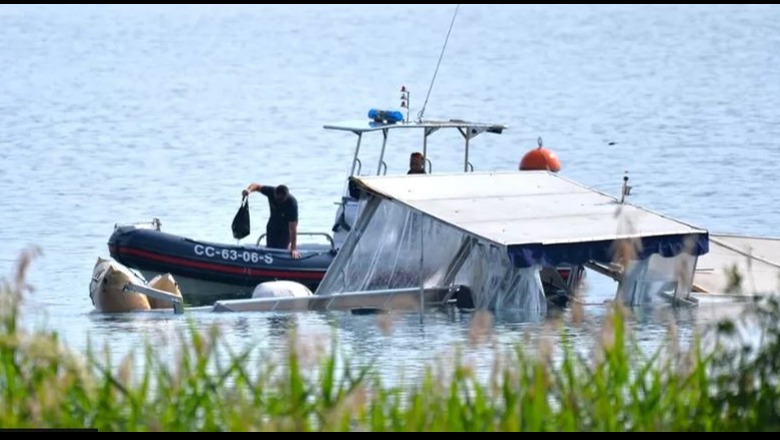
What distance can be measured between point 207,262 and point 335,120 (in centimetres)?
3442

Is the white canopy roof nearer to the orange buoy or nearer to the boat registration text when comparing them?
the boat registration text

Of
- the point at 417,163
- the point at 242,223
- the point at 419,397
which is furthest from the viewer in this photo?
the point at 242,223

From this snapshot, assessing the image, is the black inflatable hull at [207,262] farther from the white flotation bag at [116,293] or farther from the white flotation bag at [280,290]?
the white flotation bag at [116,293]

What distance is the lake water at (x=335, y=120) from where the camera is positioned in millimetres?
22734

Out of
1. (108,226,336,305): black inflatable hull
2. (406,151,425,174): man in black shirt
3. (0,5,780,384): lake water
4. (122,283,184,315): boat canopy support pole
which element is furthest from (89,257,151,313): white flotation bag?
(406,151,425,174): man in black shirt

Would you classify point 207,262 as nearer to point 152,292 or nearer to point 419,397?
point 152,292

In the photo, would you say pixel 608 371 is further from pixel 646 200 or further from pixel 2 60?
pixel 2 60

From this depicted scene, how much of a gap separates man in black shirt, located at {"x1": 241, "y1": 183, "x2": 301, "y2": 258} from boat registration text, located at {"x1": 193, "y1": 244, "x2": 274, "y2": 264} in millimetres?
362

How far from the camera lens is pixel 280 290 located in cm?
2259

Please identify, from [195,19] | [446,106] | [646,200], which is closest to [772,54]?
[446,106]

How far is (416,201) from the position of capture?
2173 cm

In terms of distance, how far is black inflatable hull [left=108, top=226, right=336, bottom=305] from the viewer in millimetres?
24172

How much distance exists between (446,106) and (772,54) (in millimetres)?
28065

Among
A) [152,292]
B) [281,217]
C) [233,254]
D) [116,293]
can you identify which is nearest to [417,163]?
[281,217]
